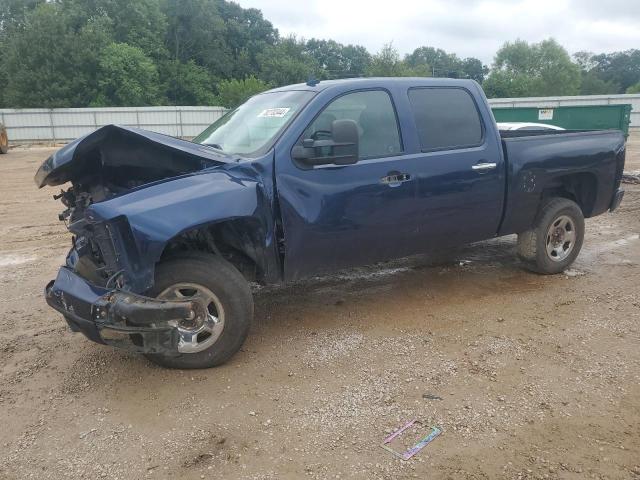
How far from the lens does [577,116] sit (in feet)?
54.9

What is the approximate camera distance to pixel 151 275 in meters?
3.34

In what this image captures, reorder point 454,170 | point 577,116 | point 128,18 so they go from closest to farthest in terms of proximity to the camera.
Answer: point 454,170 < point 577,116 < point 128,18

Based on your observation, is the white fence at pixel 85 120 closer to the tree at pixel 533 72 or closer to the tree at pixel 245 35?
the tree at pixel 245 35

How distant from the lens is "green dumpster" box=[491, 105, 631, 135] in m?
16.4

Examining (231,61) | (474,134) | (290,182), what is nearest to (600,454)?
(290,182)

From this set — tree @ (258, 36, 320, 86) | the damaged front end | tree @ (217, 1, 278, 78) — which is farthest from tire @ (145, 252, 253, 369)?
tree @ (217, 1, 278, 78)

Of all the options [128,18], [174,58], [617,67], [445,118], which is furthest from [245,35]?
[445,118]

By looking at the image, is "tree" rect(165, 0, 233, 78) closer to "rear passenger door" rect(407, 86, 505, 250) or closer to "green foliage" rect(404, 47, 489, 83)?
"green foliage" rect(404, 47, 489, 83)

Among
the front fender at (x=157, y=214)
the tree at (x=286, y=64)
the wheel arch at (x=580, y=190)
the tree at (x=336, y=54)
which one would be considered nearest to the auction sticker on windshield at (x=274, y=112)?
the front fender at (x=157, y=214)

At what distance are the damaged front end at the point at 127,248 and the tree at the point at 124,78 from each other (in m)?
46.3

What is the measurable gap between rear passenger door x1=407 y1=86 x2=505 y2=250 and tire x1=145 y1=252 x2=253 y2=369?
1728 millimetres

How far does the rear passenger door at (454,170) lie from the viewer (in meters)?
4.50

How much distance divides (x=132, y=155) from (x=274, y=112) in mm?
1186

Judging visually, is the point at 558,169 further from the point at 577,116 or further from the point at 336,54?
the point at 336,54
